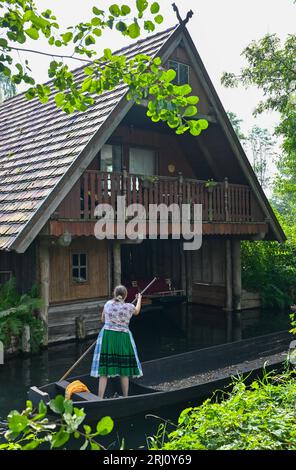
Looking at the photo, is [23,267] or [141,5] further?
[23,267]

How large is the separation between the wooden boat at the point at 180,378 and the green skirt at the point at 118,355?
380 millimetres

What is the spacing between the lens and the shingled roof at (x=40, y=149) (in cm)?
1006

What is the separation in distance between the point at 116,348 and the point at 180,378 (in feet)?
5.79

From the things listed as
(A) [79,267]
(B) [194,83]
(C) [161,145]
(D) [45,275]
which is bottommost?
(D) [45,275]

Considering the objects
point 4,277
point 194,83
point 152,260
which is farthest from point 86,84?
point 152,260

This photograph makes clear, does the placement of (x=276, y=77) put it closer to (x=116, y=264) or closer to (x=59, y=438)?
(x=116, y=264)

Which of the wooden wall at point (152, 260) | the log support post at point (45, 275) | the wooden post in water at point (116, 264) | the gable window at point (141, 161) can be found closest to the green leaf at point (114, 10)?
the log support post at point (45, 275)

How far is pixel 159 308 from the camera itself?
16.6m

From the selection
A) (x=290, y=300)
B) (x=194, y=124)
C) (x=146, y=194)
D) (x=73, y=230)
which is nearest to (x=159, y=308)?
(x=290, y=300)

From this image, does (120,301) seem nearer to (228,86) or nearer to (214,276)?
(214,276)

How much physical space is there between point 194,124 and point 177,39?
391 inches

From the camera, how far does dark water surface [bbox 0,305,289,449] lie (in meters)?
6.56

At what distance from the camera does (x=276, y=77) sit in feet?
56.2

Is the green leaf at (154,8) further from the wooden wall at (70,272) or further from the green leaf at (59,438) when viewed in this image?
the wooden wall at (70,272)
